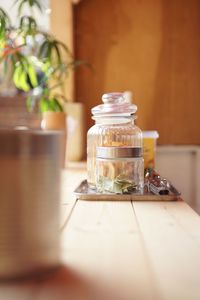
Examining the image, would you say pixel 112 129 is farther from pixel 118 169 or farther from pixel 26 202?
pixel 26 202

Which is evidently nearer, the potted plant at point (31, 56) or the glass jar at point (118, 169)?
the glass jar at point (118, 169)

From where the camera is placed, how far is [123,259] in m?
0.48

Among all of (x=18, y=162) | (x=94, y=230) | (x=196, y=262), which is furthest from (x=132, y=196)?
(x=18, y=162)

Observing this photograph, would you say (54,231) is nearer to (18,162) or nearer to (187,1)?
(18,162)

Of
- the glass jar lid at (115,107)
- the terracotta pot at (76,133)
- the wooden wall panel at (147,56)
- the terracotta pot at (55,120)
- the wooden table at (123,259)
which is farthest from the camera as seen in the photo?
the wooden wall panel at (147,56)

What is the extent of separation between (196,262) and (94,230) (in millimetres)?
209

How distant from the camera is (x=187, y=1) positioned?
9.03 feet

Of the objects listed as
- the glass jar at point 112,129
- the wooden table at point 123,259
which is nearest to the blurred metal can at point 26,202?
the wooden table at point 123,259

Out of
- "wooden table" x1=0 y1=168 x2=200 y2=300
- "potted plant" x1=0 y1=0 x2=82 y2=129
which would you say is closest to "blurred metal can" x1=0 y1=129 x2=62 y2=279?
"wooden table" x1=0 y1=168 x2=200 y2=300

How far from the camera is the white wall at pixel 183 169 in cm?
279

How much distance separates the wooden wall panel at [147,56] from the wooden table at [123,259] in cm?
205

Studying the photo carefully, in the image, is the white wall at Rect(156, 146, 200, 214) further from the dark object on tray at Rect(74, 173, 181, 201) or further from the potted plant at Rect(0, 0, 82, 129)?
the dark object on tray at Rect(74, 173, 181, 201)

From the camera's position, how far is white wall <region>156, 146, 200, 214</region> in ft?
9.16

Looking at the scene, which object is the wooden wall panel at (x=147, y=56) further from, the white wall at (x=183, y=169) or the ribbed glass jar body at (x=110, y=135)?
the ribbed glass jar body at (x=110, y=135)
